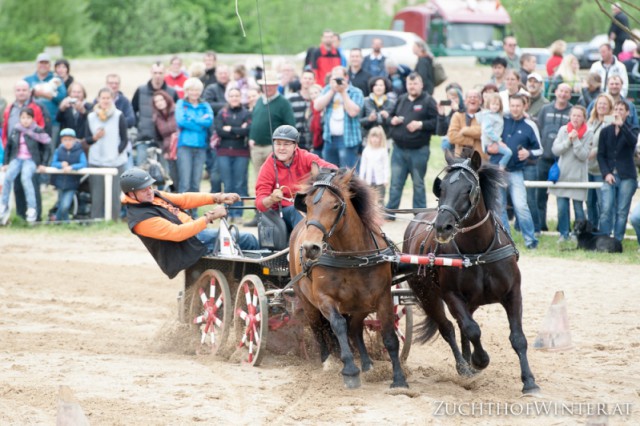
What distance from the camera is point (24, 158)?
16.1 metres

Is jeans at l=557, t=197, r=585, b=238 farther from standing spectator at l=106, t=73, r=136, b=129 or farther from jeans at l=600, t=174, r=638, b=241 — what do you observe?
standing spectator at l=106, t=73, r=136, b=129

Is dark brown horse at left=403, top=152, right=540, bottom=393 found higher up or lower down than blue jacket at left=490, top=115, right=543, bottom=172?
lower down

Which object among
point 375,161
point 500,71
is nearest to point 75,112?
point 375,161

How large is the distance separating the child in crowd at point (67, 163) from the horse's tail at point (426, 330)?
8.64 metres

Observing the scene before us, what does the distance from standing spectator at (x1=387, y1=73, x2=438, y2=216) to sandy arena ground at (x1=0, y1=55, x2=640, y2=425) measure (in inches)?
105

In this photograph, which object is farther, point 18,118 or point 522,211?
point 18,118

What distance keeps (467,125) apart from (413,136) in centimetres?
103

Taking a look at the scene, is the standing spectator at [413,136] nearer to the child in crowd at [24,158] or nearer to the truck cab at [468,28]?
the child in crowd at [24,158]

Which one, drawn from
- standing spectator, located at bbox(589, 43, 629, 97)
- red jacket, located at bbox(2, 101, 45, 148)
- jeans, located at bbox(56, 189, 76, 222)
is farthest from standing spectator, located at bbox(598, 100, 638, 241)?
red jacket, located at bbox(2, 101, 45, 148)

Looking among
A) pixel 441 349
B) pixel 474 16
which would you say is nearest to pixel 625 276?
pixel 441 349

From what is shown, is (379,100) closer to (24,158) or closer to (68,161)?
(68,161)

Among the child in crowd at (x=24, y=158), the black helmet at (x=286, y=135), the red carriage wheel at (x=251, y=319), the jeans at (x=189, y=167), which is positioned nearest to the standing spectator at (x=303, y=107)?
the jeans at (x=189, y=167)

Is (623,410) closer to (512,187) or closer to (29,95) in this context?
(512,187)

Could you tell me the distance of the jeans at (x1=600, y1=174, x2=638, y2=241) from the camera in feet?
44.1
